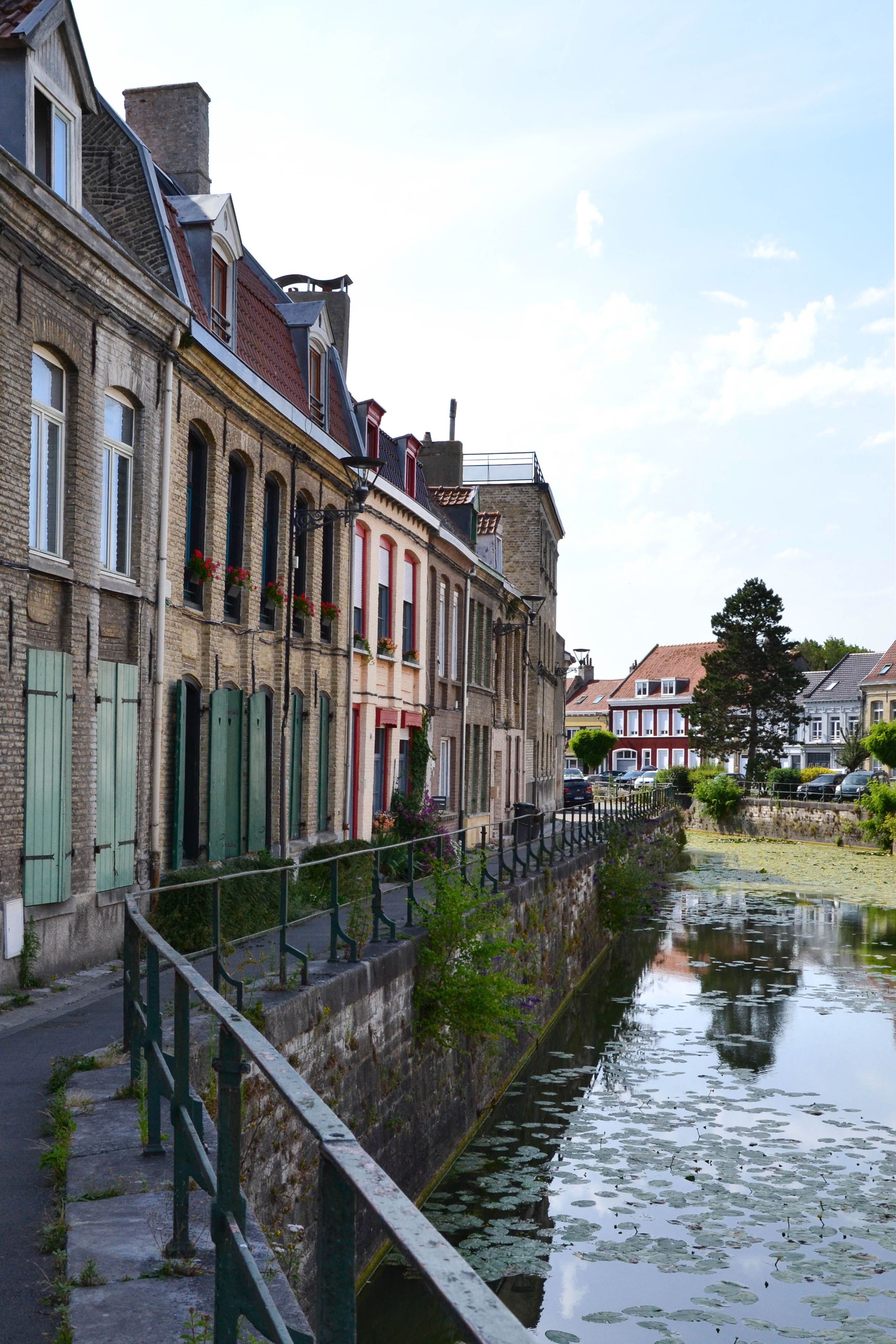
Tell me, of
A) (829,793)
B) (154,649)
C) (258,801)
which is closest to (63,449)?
(154,649)

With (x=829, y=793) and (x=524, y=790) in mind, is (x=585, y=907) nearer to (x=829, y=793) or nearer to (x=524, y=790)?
(x=524, y=790)

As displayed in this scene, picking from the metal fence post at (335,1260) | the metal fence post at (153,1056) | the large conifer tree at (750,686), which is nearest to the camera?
the metal fence post at (335,1260)

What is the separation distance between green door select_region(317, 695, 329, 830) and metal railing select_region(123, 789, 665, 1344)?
37.1 feet

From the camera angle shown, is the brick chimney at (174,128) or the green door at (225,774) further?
the brick chimney at (174,128)

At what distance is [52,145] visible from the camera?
10.8 meters

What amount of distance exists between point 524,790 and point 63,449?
27.2 metres

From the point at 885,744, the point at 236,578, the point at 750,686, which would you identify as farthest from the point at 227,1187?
the point at 750,686

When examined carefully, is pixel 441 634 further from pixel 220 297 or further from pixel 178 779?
pixel 178 779

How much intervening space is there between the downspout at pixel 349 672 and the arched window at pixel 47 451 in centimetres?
767

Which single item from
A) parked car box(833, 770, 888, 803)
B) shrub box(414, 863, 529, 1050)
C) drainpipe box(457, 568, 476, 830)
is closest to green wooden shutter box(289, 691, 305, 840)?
shrub box(414, 863, 529, 1050)

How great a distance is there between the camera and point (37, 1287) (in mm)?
3934

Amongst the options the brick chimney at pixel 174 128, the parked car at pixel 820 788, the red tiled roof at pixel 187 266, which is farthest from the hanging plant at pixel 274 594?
the parked car at pixel 820 788

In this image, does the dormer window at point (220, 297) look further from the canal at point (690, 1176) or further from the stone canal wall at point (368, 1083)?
the canal at point (690, 1176)

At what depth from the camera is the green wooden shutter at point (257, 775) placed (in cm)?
1506
